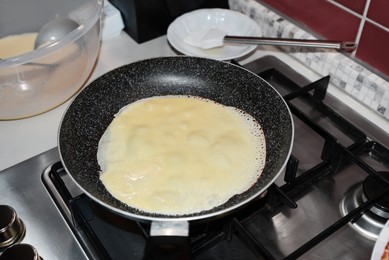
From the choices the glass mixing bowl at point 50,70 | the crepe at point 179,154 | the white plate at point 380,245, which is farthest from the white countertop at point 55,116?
the white plate at point 380,245

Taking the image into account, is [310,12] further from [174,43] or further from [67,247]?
[67,247]

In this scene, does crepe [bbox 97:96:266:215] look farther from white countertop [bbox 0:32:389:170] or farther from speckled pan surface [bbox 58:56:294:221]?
white countertop [bbox 0:32:389:170]

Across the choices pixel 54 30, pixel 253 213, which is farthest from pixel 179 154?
pixel 54 30

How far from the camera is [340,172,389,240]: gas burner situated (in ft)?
2.13

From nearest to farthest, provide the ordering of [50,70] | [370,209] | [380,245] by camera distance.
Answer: [380,245], [370,209], [50,70]

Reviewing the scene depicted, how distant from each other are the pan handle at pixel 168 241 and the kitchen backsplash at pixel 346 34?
1.43ft

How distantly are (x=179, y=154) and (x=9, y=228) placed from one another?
25 centimetres

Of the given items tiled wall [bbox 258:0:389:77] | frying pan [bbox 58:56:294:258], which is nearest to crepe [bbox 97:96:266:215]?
frying pan [bbox 58:56:294:258]

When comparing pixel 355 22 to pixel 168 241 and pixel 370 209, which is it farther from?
pixel 168 241

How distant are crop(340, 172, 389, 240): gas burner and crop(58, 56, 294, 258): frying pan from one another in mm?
118

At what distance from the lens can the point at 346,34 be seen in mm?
859

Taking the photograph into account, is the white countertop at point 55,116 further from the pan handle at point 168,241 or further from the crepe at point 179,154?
the pan handle at point 168,241

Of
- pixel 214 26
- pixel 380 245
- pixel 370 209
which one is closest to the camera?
pixel 380 245

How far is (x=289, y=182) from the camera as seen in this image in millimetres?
693
